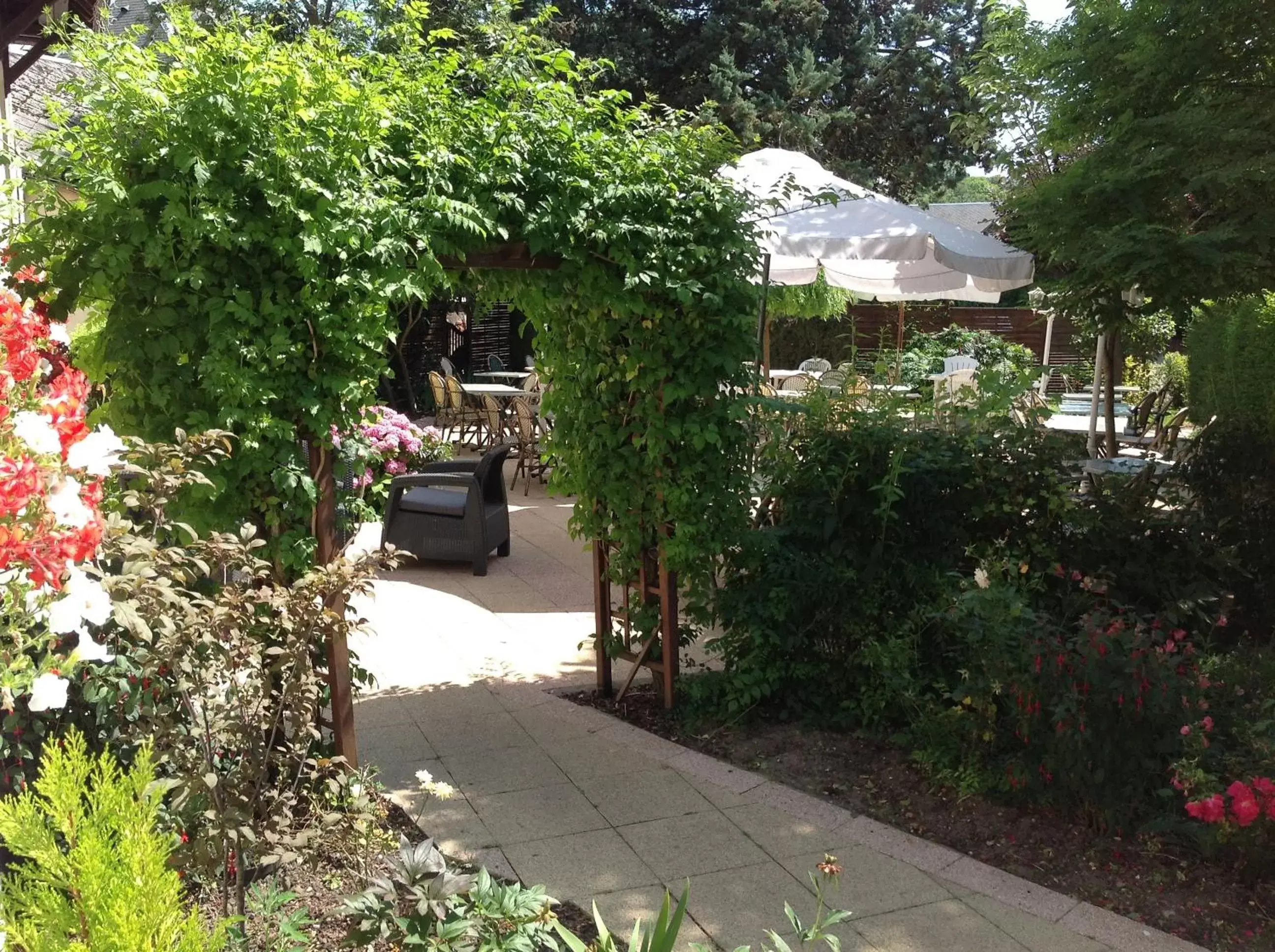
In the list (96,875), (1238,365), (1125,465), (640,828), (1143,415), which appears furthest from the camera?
(1143,415)

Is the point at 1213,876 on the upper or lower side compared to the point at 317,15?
lower

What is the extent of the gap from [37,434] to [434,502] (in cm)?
585

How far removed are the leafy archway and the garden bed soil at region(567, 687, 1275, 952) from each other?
1.33m

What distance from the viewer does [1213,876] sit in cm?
326

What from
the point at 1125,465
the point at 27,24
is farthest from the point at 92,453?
the point at 27,24

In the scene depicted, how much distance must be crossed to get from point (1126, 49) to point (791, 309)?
5.22 metres

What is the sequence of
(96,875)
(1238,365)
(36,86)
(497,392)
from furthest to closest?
(497,392), (36,86), (1238,365), (96,875)

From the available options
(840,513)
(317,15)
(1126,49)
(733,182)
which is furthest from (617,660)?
(317,15)

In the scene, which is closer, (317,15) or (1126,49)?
(1126,49)

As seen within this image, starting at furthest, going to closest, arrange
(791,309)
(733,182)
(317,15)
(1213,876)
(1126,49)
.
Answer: (317,15) → (791,309) → (1126,49) → (733,182) → (1213,876)

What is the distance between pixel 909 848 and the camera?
3562 mm

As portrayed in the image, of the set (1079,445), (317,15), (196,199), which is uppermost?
(317,15)

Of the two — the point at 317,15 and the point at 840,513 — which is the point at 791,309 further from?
the point at 317,15

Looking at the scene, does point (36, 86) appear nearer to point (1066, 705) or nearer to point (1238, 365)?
point (1238, 365)
